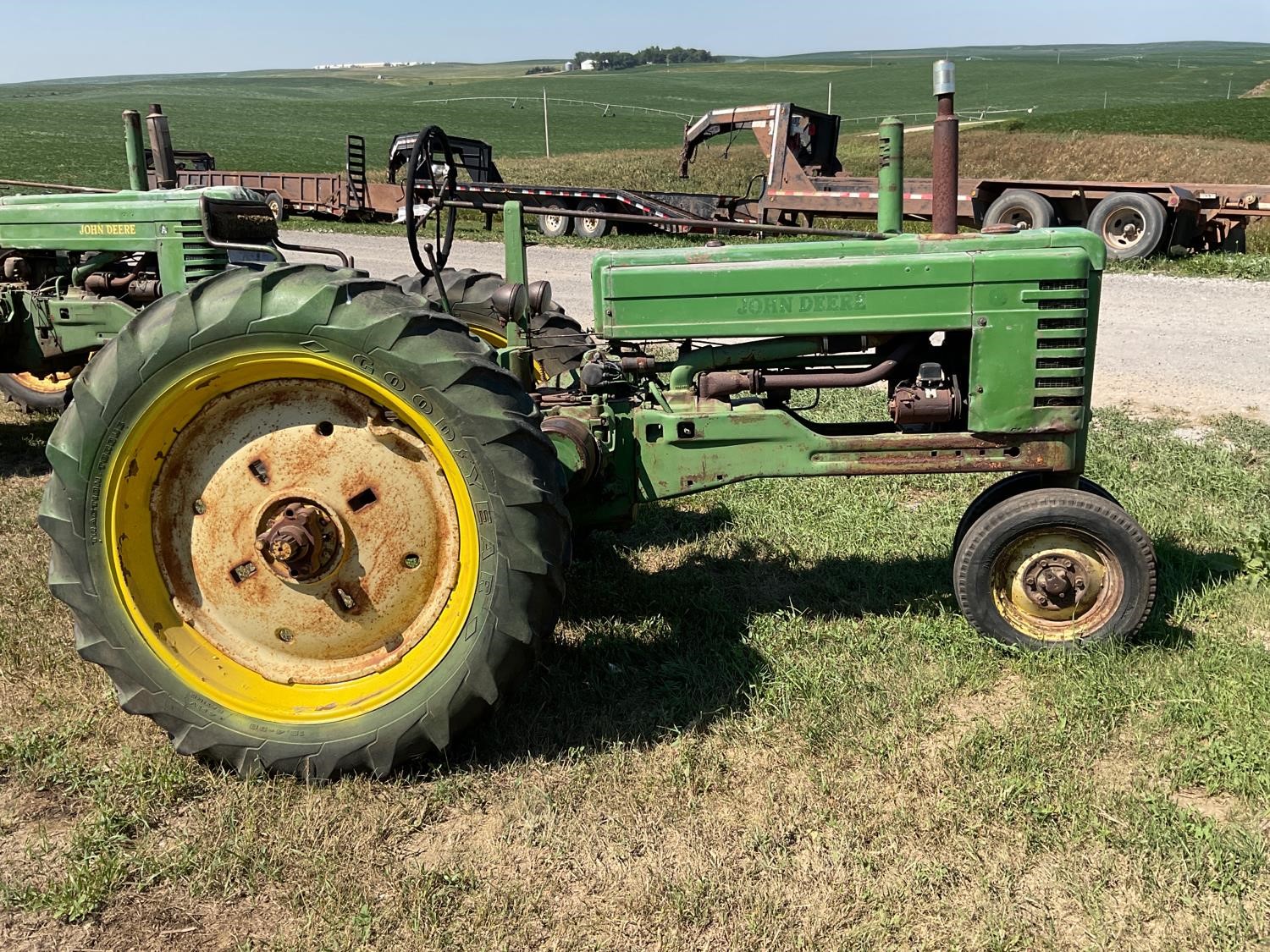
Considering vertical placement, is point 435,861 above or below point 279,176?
below

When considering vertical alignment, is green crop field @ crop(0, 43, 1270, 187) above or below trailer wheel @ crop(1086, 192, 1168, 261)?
above

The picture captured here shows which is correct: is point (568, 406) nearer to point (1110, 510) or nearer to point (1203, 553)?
point (1110, 510)

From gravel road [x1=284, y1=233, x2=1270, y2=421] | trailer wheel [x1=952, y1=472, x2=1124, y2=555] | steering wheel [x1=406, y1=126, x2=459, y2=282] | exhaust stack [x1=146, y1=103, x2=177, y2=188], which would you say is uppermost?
exhaust stack [x1=146, y1=103, x2=177, y2=188]

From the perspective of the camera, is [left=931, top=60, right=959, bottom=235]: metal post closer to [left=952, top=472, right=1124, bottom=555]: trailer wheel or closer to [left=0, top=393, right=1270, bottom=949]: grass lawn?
[left=952, top=472, right=1124, bottom=555]: trailer wheel

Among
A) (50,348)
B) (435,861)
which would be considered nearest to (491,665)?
(435,861)

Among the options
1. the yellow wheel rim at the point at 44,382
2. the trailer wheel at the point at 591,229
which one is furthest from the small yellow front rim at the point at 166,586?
the trailer wheel at the point at 591,229

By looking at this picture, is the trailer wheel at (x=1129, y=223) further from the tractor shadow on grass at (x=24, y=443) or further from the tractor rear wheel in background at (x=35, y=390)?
the tractor shadow on grass at (x=24, y=443)

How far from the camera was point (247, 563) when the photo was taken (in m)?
3.13

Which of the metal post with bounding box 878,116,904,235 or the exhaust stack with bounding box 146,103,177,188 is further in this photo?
the exhaust stack with bounding box 146,103,177,188

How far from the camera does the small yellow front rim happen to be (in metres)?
2.93

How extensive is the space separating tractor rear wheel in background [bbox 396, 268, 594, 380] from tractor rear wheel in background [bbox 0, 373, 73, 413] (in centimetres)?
344

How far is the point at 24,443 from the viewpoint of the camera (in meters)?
6.66

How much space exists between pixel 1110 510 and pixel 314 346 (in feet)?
8.12

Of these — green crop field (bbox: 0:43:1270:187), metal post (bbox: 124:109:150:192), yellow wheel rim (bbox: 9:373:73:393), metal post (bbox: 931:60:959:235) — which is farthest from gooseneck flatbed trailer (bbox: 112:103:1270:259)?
green crop field (bbox: 0:43:1270:187)
